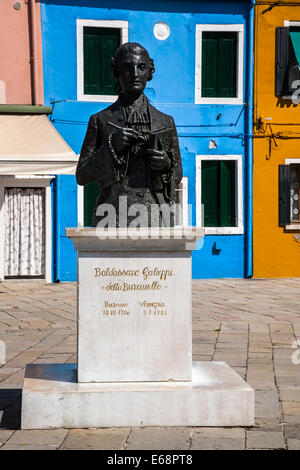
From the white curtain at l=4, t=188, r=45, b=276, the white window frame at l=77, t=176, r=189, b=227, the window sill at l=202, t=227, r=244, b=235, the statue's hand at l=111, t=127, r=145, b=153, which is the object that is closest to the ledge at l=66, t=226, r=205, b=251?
the statue's hand at l=111, t=127, r=145, b=153

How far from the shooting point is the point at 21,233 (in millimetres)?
15320

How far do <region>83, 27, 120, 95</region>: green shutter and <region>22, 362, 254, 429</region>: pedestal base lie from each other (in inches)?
439

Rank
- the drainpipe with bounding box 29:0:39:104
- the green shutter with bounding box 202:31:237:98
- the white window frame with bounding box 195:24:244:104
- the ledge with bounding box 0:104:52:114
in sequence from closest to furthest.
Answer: the ledge with bounding box 0:104:52:114, the drainpipe with bounding box 29:0:39:104, the white window frame with bounding box 195:24:244:104, the green shutter with bounding box 202:31:237:98

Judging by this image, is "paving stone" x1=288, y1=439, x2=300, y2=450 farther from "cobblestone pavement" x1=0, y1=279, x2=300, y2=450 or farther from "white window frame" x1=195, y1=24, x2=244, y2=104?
"white window frame" x1=195, y1=24, x2=244, y2=104

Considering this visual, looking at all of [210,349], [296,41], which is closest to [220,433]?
[210,349]

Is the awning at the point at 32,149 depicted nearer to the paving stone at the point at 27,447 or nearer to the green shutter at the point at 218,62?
the green shutter at the point at 218,62

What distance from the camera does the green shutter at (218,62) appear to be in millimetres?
15750

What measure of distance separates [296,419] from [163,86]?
11.4 metres

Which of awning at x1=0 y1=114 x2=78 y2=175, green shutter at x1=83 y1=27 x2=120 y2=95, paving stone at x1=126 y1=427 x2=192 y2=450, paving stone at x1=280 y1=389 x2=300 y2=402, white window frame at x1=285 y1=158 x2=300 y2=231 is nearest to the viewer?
paving stone at x1=126 y1=427 x2=192 y2=450

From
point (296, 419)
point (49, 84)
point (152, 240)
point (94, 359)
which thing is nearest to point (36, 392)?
point (94, 359)

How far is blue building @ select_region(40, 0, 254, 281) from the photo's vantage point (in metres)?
15.2

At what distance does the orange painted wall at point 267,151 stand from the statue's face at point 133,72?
10.8 m

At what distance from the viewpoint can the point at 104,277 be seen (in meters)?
5.05

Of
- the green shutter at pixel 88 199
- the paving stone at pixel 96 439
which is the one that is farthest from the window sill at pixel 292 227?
the paving stone at pixel 96 439
